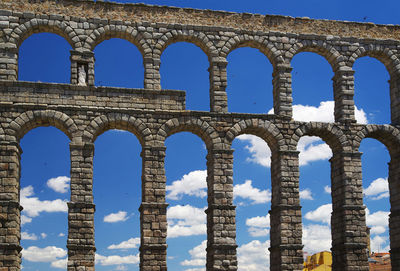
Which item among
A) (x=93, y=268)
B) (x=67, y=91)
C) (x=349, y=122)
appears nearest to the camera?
(x=93, y=268)

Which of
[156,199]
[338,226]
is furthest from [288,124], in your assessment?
[156,199]

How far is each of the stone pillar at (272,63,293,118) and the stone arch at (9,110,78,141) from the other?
26.9 ft

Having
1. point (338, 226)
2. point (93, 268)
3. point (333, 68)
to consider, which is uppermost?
point (333, 68)

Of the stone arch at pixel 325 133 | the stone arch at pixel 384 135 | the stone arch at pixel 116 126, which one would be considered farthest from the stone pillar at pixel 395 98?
the stone arch at pixel 116 126

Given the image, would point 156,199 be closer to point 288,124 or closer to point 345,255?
Result: point 288,124

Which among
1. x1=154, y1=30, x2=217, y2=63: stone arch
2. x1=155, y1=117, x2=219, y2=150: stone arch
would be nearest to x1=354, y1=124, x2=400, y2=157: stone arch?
x1=155, y1=117, x2=219, y2=150: stone arch

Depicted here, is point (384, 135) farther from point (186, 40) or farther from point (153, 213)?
point (153, 213)

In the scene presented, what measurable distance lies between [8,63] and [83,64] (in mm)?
2818

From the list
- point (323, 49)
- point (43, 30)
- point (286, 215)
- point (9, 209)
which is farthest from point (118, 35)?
point (286, 215)

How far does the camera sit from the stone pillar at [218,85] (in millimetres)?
25359

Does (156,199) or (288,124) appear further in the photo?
(288,124)

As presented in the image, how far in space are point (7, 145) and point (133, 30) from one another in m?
6.68

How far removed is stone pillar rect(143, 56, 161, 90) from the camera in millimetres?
25078

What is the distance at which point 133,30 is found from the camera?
25.4 meters
